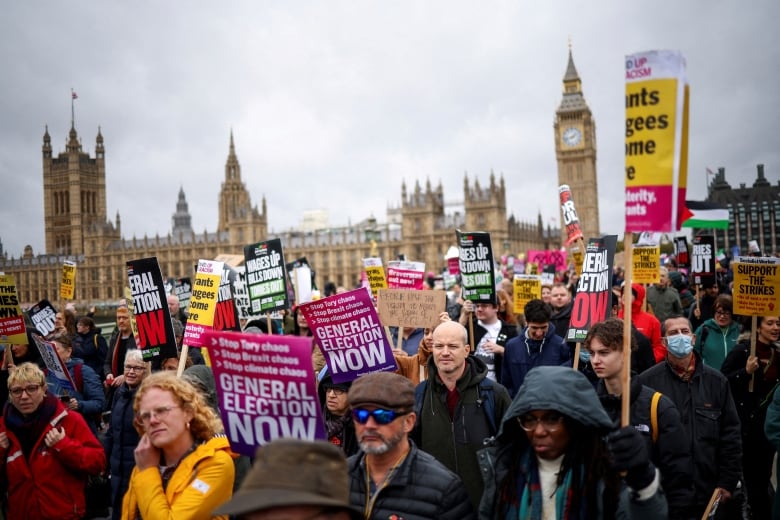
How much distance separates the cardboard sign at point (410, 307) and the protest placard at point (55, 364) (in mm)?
2614

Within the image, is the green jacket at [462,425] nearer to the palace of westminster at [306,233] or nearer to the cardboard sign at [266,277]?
the cardboard sign at [266,277]

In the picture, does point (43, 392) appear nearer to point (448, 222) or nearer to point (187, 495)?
point (187, 495)

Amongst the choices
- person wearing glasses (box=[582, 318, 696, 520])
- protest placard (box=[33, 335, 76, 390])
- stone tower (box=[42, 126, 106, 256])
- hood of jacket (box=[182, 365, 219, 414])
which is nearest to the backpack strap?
person wearing glasses (box=[582, 318, 696, 520])

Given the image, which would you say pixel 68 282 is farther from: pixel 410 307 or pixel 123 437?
pixel 123 437

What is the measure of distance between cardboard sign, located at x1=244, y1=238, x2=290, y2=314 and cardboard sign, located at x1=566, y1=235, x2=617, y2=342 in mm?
3488

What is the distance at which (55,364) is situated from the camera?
219 inches

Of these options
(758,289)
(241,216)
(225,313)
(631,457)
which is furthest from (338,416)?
(241,216)

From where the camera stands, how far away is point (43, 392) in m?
4.02

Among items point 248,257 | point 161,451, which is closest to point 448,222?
point 248,257

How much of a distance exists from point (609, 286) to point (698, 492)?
1954 millimetres

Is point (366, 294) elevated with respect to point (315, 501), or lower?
elevated

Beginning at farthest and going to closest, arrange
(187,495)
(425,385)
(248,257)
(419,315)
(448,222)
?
1. (448,222)
2. (248,257)
3. (419,315)
4. (425,385)
5. (187,495)

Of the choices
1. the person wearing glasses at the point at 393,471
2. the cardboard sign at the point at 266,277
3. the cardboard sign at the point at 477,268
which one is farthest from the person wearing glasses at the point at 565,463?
the cardboard sign at the point at 266,277

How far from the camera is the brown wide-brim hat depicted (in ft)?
5.95
